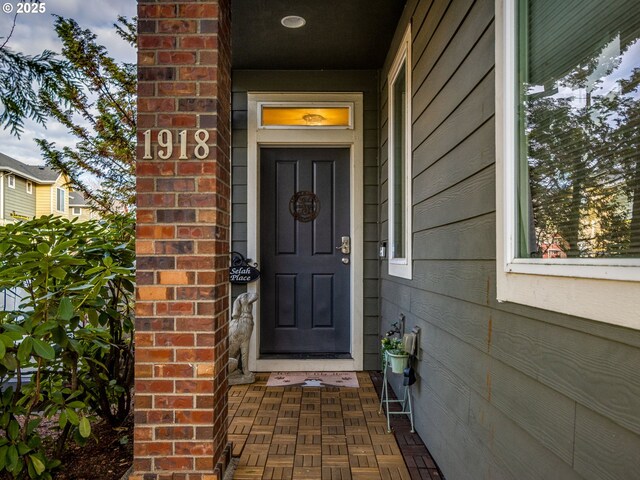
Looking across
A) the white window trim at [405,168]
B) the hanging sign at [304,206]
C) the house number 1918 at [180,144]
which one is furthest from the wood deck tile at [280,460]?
the hanging sign at [304,206]

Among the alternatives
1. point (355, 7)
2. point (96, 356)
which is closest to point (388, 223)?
point (355, 7)

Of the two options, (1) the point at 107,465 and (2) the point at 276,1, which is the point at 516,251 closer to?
(1) the point at 107,465

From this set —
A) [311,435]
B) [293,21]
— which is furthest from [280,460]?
[293,21]

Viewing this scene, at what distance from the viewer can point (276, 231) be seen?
3.90 metres

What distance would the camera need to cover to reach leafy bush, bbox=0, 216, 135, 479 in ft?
5.30

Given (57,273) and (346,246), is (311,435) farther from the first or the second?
(346,246)

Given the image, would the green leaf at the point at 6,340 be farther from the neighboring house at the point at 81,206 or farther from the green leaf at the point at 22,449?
the neighboring house at the point at 81,206

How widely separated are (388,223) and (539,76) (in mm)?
2173

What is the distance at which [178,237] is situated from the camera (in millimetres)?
1810

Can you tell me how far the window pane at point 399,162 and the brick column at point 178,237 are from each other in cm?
144

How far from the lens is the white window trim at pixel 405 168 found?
2.57m

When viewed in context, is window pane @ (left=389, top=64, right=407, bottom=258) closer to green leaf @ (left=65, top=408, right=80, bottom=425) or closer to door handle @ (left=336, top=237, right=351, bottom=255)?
door handle @ (left=336, top=237, right=351, bottom=255)

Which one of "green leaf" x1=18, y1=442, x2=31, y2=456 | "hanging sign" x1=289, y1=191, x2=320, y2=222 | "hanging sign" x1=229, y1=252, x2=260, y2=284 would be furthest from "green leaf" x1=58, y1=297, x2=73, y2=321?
"hanging sign" x1=289, y1=191, x2=320, y2=222

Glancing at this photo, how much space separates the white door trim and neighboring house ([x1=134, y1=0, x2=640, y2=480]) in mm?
17
